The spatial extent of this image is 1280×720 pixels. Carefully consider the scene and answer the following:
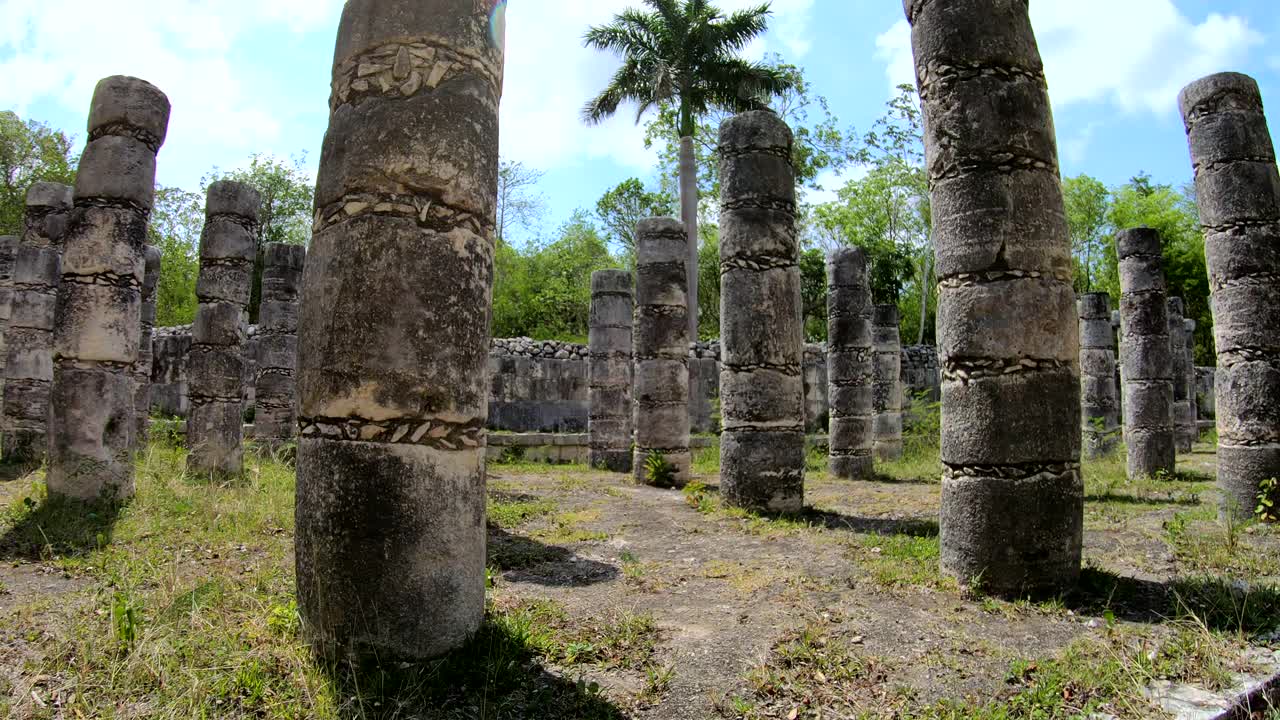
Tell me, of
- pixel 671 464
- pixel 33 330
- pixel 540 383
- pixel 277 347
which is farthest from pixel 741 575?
pixel 540 383

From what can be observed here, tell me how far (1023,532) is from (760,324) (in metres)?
4.33

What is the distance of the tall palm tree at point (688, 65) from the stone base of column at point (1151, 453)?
1312 cm

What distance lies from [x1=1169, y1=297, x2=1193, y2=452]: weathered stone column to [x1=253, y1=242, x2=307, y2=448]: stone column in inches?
735

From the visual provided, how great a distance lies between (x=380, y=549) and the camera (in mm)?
3693

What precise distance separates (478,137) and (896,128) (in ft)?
113

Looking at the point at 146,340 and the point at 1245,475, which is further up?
the point at 146,340

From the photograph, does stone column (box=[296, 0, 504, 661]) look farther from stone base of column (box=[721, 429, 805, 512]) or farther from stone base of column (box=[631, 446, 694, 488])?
stone base of column (box=[631, 446, 694, 488])

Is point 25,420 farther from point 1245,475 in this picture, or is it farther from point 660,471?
point 1245,475

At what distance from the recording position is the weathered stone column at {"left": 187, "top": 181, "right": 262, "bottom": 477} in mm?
11094

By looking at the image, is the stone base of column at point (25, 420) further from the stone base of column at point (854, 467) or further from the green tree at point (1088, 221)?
the green tree at point (1088, 221)

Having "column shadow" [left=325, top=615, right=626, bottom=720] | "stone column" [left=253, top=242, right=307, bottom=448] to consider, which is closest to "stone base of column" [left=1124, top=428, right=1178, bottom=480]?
"column shadow" [left=325, top=615, right=626, bottom=720]

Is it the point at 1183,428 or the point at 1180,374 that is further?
the point at 1180,374

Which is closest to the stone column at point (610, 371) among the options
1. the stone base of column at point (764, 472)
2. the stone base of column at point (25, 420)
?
the stone base of column at point (764, 472)

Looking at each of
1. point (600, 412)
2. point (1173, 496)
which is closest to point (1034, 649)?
point (1173, 496)
